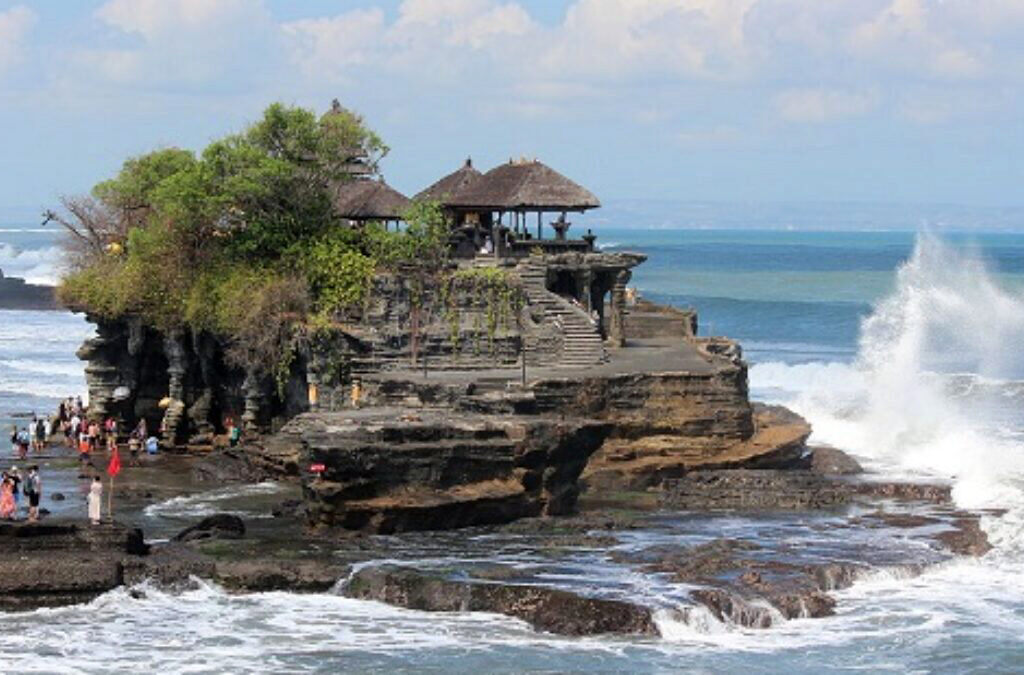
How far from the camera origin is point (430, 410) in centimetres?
4628

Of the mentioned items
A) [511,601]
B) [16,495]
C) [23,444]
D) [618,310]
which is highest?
[618,310]

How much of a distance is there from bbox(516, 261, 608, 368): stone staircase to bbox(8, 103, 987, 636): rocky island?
0.28 ft

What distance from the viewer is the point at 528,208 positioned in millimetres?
58094

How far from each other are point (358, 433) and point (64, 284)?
19.6m

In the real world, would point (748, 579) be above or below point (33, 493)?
below

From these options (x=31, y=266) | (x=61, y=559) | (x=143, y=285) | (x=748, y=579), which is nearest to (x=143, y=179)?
(x=143, y=285)

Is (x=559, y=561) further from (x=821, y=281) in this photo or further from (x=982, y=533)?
(x=821, y=281)

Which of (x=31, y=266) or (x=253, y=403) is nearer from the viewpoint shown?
(x=253, y=403)

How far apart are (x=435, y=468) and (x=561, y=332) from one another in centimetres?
1269

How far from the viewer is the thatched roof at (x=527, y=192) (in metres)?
58.0

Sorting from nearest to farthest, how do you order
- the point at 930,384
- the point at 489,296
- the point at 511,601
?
1. the point at 511,601
2. the point at 489,296
3. the point at 930,384

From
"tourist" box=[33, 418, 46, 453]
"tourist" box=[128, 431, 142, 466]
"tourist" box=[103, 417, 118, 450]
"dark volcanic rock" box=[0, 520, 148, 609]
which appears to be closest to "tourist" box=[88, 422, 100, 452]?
"tourist" box=[103, 417, 118, 450]

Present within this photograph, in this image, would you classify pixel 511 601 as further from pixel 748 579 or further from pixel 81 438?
pixel 81 438

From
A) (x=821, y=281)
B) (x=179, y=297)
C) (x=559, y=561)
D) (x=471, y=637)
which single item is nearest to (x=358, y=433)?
(x=559, y=561)
